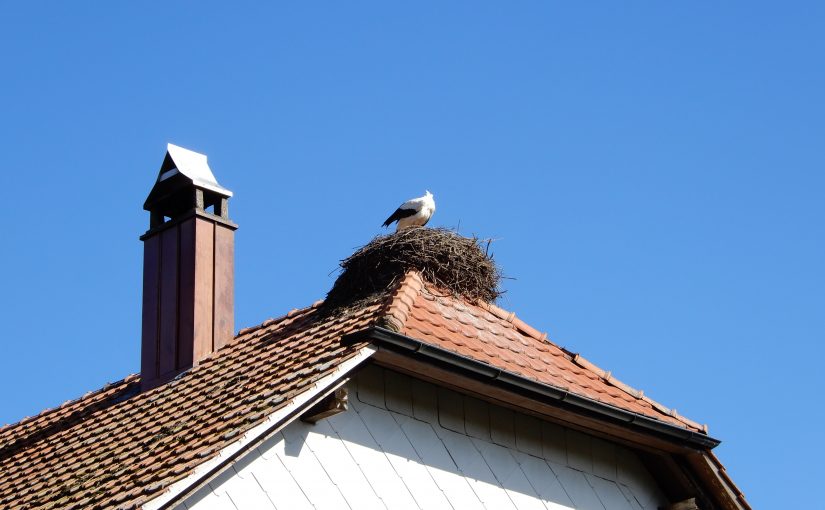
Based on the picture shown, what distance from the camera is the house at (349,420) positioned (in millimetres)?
10672

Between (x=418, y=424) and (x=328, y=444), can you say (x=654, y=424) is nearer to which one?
A: (x=418, y=424)

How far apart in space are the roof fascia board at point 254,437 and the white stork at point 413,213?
556 cm

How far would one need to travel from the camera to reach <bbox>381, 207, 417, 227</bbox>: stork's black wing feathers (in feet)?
54.0

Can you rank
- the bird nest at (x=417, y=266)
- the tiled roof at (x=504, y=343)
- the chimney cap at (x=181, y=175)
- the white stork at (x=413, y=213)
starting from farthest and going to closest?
the white stork at (x=413, y=213), the chimney cap at (x=181, y=175), the bird nest at (x=417, y=266), the tiled roof at (x=504, y=343)

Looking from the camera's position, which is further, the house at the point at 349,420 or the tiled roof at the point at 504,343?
the tiled roof at the point at 504,343

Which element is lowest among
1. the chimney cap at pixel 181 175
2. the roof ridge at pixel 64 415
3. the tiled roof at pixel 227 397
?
the tiled roof at pixel 227 397

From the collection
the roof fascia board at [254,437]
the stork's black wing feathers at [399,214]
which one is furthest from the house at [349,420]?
the stork's black wing feathers at [399,214]

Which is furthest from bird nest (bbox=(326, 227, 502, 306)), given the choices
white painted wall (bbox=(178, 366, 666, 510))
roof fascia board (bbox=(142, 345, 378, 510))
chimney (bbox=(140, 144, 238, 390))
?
roof fascia board (bbox=(142, 345, 378, 510))

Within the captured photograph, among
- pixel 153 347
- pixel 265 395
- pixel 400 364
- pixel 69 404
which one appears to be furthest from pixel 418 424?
pixel 69 404

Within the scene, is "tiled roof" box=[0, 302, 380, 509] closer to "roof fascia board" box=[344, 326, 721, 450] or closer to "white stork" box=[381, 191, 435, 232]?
"roof fascia board" box=[344, 326, 721, 450]

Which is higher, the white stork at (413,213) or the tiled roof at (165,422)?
the white stork at (413,213)

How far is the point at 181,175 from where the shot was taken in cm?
1491

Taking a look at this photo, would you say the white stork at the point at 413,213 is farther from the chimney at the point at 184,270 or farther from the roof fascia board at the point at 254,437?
the roof fascia board at the point at 254,437

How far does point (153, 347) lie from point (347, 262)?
202 centimetres
